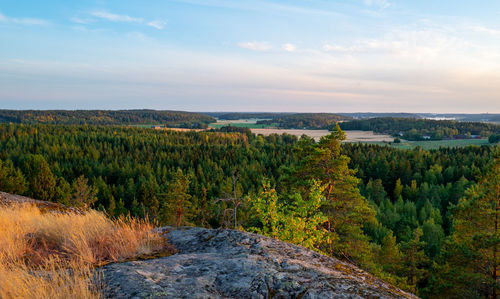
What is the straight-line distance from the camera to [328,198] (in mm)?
21547

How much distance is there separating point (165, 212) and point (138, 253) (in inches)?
1754

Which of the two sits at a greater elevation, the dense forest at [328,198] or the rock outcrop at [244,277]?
the rock outcrop at [244,277]

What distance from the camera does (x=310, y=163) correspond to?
22734 millimetres

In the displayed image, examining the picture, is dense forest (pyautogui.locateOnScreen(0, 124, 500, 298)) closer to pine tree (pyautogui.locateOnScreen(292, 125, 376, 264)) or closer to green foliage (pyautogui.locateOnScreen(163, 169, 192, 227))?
pine tree (pyautogui.locateOnScreen(292, 125, 376, 264))

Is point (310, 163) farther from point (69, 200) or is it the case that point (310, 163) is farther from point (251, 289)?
point (69, 200)

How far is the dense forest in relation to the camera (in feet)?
50.2

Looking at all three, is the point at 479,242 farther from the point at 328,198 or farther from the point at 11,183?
the point at 11,183

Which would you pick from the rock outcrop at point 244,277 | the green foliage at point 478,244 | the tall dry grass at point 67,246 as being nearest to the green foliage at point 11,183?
the tall dry grass at point 67,246

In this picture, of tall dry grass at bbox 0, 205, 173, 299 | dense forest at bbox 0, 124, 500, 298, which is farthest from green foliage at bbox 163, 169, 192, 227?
tall dry grass at bbox 0, 205, 173, 299

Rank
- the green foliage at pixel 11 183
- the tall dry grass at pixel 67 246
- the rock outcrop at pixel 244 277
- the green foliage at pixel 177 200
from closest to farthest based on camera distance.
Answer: the rock outcrop at pixel 244 277 → the tall dry grass at pixel 67 246 → the green foliage at pixel 177 200 → the green foliage at pixel 11 183

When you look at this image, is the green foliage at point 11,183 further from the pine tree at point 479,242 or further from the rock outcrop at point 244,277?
the pine tree at point 479,242

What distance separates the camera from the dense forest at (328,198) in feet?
50.2

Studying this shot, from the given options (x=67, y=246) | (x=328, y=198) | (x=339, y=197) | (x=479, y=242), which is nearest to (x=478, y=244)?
(x=479, y=242)

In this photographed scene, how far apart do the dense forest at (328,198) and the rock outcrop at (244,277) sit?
6.95 ft
